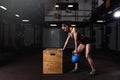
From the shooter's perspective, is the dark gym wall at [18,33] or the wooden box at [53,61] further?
the dark gym wall at [18,33]

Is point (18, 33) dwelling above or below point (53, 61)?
above

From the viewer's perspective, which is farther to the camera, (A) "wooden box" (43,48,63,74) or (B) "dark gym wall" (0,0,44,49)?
(B) "dark gym wall" (0,0,44,49)

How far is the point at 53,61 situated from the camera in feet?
21.1

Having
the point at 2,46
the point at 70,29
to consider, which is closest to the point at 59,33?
the point at 2,46

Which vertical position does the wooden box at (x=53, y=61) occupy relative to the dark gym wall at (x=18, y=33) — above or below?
below

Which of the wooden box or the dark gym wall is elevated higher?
the dark gym wall

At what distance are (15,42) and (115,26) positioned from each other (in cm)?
777

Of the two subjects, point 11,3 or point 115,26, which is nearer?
point 11,3

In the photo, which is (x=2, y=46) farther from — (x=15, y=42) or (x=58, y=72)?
(x=58, y=72)

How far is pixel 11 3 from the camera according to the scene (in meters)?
10.2

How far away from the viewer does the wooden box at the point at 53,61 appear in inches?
252

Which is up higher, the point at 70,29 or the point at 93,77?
the point at 70,29

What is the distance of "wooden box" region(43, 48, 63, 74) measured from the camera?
640 centimetres

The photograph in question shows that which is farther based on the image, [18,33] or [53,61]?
[18,33]
